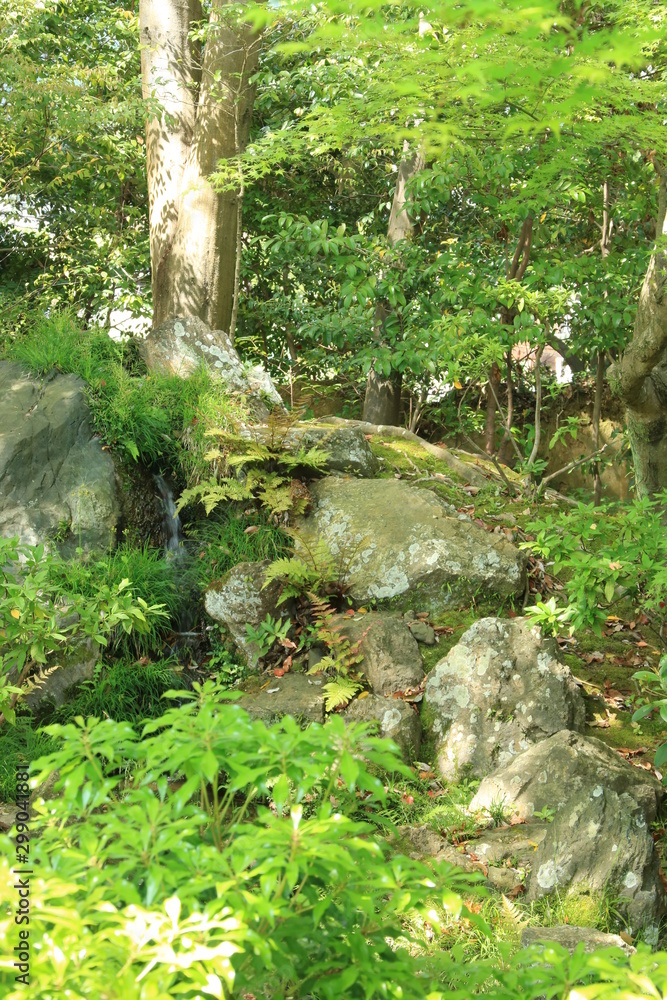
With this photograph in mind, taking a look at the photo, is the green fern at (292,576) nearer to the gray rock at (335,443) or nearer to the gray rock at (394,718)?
the gray rock at (394,718)

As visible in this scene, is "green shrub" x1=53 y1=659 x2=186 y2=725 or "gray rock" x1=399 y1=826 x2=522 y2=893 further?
"green shrub" x1=53 y1=659 x2=186 y2=725

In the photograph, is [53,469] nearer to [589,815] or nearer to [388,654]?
[388,654]

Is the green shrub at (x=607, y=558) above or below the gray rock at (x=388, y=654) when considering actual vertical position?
above

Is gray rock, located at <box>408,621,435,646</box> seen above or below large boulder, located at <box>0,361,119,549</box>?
below

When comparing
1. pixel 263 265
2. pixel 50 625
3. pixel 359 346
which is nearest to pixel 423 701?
pixel 50 625

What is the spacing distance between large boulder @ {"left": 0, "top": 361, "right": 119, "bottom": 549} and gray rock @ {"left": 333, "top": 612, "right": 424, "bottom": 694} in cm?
212

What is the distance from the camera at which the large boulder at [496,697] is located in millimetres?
4570

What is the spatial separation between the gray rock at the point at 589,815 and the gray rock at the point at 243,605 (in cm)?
204

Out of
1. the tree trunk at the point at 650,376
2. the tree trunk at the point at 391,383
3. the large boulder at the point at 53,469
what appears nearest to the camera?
the tree trunk at the point at 650,376

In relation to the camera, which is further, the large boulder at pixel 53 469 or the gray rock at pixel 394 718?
the large boulder at pixel 53 469

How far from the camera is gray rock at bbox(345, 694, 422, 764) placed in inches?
179

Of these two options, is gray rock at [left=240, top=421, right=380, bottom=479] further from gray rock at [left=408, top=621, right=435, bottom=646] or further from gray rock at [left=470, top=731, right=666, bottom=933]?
gray rock at [left=470, top=731, right=666, bottom=933]

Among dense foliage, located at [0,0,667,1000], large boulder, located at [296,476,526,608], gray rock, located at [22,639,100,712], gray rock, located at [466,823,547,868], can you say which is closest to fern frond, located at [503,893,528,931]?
dense foliage, located at [0,0,667,1000]

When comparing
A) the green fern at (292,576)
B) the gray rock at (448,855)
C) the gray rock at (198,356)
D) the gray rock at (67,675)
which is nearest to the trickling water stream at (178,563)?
the gray rock at (67,675)
